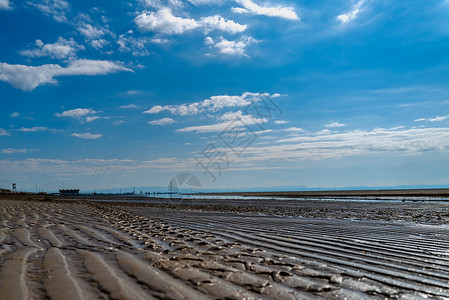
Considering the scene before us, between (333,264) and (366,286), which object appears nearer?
(366,286)

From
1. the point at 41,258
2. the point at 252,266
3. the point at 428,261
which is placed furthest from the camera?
the point at 428,261

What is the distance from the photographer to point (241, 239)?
7.07 meters

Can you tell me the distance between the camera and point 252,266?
4387 mm

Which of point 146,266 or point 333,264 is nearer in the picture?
point 146,266

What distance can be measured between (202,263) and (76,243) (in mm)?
3057

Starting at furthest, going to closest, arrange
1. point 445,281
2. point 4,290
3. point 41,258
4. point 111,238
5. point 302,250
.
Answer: point 111,238
point 302,250
point 41,258
point 445,281
point 4,290

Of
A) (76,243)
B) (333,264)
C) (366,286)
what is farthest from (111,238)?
(366,286)

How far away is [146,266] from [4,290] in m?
1.56

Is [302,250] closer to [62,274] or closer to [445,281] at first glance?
[445,281]

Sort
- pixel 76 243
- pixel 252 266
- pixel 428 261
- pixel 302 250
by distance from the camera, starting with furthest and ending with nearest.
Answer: pixel 76 243
pixel 302 250
pixel 428 261
pixel 252 266

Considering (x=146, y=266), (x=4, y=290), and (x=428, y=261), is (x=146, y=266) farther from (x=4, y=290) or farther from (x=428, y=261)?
(x=428, y=261)

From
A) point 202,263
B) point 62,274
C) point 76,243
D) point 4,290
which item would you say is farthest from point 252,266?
point 76,243

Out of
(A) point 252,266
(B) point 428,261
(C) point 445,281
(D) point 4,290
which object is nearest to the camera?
(D) point 4,290

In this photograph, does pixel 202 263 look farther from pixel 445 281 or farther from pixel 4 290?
pixel 445 281
